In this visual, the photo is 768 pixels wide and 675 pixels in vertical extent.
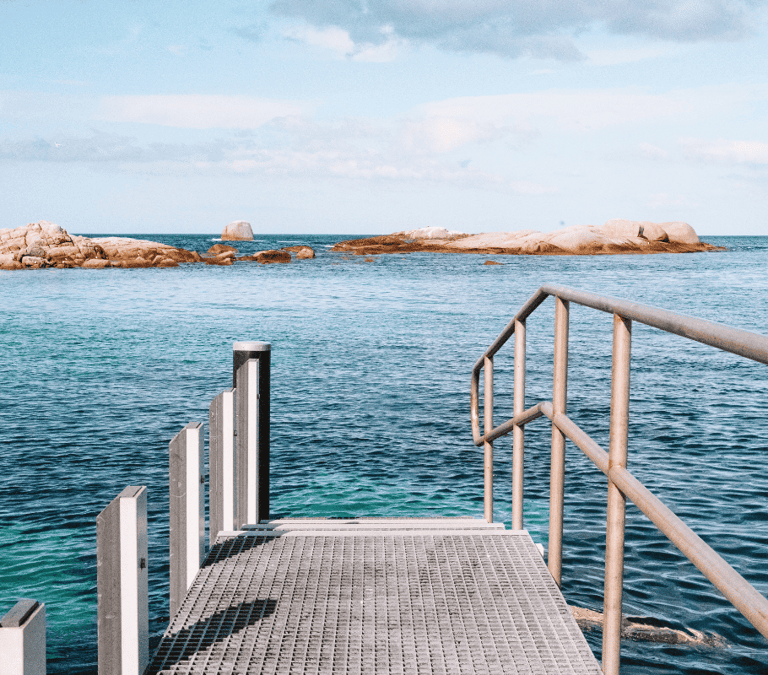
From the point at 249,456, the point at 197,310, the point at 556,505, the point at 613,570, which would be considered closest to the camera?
the point at 613,570

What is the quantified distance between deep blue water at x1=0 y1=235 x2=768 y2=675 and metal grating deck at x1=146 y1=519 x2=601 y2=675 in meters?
2.17

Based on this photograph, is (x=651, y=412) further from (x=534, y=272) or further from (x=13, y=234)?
(x=13, y=234)

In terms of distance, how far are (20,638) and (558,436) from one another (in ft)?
6.75

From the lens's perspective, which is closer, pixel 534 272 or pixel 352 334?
pixel 352 334

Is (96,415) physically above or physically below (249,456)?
below

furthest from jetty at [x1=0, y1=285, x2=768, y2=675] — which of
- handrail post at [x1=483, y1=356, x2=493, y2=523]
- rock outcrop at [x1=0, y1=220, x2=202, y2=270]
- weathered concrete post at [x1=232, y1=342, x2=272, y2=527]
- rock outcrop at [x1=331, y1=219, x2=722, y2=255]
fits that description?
rock outcrop at [x1=331, y1=219, x2=722, y2=255]

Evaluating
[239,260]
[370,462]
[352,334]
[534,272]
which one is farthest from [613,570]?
[239,260]

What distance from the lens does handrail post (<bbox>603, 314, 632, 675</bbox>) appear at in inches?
84.6

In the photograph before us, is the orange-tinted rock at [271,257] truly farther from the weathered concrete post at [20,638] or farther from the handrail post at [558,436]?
the weathered concrete post at [20,638]

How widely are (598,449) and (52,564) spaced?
17.8ft

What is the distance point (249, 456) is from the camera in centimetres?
430

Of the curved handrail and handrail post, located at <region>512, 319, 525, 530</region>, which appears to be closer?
the curved handrail

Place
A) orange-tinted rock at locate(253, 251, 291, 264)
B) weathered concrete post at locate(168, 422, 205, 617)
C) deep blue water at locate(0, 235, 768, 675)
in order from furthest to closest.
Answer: orange-tinted rock at locate(253, 251, 291, 264) → deep blue water at locate(0, 235, 768, 675) → weathered concrete post at locate(168, 422, 205, 617)

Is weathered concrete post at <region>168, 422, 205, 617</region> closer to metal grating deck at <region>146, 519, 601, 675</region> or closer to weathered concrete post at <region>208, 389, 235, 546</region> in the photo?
metal grating deck at <region>146, 519, 601, 675</region>
